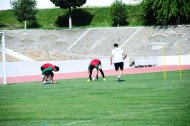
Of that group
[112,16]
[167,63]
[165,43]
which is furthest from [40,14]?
[167,63]

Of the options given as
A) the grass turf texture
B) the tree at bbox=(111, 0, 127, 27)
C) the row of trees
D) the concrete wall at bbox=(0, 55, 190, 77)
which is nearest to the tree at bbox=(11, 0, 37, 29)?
the row of trees

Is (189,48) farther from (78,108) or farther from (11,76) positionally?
(78,108)

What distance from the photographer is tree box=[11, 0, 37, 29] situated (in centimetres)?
→ 7356

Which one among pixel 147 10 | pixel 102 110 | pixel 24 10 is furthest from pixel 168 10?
pixel 102 110

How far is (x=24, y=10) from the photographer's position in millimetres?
73438

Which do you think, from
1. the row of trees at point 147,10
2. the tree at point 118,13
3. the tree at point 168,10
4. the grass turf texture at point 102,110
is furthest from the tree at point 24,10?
the grass turf texture at point 102,110

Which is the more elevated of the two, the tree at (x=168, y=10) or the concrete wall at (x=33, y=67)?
the tree at (x=168, y=10)

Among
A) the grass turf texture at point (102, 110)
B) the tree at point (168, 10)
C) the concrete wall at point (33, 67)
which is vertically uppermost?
the tree at point (168, 10)

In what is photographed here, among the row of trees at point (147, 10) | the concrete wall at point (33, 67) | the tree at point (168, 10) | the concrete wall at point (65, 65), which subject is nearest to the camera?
the concrete wall at point (33, 67)

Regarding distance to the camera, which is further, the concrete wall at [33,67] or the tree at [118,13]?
the tree at [118,13]

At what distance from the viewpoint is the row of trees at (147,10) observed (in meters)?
65.1

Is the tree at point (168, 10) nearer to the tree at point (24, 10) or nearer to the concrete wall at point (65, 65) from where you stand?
the tree at point (24, 10)

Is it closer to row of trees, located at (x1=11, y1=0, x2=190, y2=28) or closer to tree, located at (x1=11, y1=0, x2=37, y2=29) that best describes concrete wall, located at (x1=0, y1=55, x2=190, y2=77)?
row of trees, located at (x1=11, y1=0, x2=190, y2=28)

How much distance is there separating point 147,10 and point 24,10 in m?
19.6
